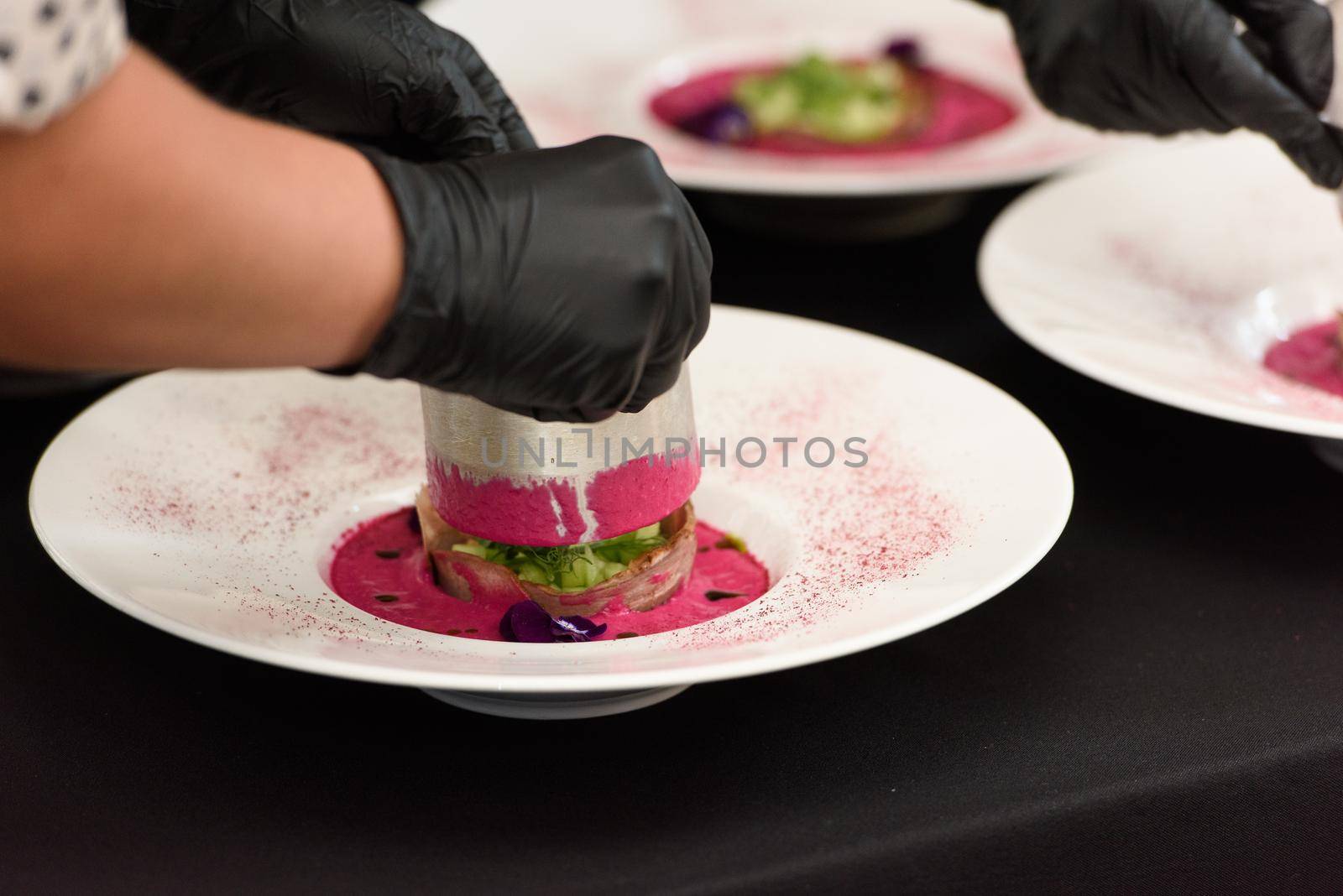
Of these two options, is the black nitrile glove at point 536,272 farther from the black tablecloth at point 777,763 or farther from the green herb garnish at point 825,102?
the green herb garnish at point 825,102

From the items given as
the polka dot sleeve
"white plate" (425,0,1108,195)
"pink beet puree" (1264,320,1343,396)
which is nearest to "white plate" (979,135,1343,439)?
"pink beet puree" (1264,320,1343,396)

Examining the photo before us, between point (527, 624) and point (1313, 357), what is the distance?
1.03 metres

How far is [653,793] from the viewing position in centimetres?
104

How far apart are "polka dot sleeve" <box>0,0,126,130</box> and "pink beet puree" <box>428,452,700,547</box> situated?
1.59 ft

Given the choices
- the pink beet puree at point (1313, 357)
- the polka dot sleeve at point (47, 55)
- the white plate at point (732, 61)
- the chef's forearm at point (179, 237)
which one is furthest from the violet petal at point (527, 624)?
the pink beet puree at point (1313, 357)

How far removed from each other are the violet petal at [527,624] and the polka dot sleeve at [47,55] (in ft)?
1.73

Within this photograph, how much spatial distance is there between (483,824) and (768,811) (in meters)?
0.20

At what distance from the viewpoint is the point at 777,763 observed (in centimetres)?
108

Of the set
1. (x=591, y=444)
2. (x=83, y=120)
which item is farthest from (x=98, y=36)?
(x=591, y=444)

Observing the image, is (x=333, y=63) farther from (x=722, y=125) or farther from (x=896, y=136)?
(x=896, y=136)

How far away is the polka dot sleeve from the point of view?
743 millimetres

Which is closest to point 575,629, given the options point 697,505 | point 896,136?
point 697,505

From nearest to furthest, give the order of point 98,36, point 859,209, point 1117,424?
point 98,36 < point 1117,424 < point 859,209

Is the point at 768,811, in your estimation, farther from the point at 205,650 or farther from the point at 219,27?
the point at 219,27
